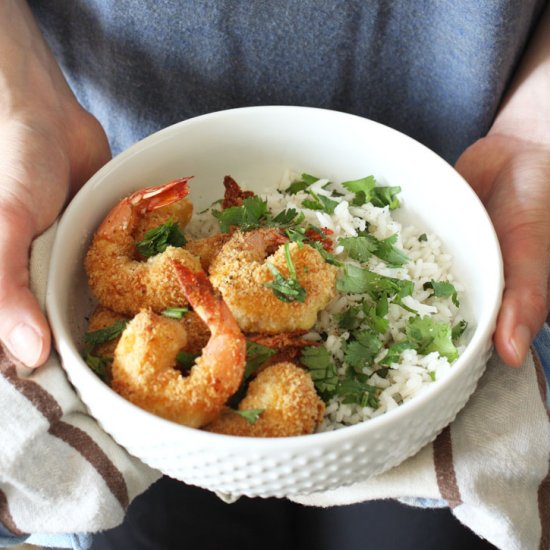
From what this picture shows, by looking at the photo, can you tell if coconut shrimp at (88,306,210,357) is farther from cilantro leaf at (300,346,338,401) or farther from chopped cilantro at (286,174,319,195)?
chopped cilantro at (286,174,319,195)

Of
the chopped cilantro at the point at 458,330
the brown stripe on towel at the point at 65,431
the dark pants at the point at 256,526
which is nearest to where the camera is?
the brown stripe on towel at the point at 65,431

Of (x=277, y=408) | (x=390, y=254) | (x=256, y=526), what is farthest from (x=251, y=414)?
(x=256, y=526)

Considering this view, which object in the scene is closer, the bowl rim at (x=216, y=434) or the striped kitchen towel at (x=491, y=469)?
the bowl rim at (x=216, y=434)

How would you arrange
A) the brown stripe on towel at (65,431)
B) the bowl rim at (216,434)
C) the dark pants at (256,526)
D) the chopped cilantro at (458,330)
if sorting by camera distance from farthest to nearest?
1. the dark pants at (256,526)
2. the chopped cilantro at (458,330)
3. the brown stripe on towel at (65,431)
4. the bowl rim at (216,434)

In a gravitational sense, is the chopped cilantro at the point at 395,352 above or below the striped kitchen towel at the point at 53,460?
above

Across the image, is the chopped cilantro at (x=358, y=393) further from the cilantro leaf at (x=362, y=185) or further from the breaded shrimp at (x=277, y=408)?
the cilantro leaf at (x=362, y=185)

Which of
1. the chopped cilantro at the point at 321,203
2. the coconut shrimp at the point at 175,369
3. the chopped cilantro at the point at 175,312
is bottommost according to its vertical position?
the chopped cilantro at the point at 321,203

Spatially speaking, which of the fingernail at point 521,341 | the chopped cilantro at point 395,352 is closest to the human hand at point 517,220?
the fingernail at point 521,341

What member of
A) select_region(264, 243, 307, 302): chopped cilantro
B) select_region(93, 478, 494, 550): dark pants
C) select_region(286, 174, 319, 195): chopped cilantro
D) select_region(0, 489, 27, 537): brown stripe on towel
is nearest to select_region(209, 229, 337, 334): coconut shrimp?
select_region(264, 243, 307, 302): chopped cilantro

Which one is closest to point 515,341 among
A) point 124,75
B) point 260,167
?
point 260,167

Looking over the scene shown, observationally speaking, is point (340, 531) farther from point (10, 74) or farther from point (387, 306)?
point (10, 74)
